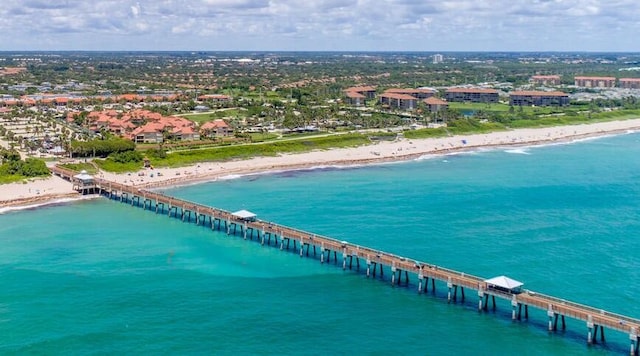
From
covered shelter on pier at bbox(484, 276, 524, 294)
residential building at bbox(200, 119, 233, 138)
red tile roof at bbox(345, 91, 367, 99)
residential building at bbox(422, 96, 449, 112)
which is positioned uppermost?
red tile roof at bbox(345, 91, 367, 99)

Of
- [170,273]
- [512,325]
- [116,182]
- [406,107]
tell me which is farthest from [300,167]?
[406,107]

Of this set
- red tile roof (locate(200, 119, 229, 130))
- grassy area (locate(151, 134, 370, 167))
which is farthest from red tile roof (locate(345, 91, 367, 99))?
red tile roof (locate(200, 119, 229, 130))

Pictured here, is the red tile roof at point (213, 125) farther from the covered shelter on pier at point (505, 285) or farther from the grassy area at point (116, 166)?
the covered shelter on pier at point (505, 285)

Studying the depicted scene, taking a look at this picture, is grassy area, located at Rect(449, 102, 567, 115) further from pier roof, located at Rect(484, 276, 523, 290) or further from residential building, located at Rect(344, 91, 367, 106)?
pier roof, located at Rect(484, 276, 523, 290)

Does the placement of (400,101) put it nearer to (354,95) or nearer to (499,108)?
(354,95)

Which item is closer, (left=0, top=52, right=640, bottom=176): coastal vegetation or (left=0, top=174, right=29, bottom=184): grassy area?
(left=0, top=174, right=29, bottom=184): grassy area

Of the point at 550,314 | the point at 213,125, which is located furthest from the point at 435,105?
the point at 550,314
